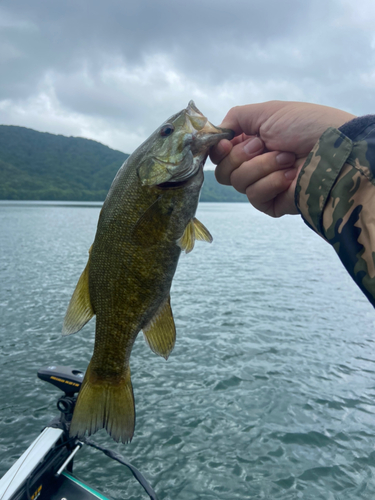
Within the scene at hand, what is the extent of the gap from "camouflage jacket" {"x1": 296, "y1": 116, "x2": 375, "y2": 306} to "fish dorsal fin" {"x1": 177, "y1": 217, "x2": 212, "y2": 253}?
78 centimetres

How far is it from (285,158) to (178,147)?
0.94 m

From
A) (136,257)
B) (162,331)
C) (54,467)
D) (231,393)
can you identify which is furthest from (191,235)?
(231,393)

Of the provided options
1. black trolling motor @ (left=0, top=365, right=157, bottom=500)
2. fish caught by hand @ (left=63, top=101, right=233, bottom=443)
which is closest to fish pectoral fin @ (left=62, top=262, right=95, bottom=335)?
fish caught by hand @ (left=63, top=101, right=233, bottom=443)

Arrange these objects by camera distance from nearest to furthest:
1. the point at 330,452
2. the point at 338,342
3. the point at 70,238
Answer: the point at 330,452 < the point at 338,342 < the point at 70,238

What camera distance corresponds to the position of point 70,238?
40812mm

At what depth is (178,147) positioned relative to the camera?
258 cm

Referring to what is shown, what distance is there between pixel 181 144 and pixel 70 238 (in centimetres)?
4047

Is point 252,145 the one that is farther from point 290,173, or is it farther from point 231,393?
point 231,393

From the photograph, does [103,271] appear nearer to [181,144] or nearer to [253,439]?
[181,144]

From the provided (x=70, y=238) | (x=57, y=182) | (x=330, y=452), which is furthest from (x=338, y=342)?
(x=57, y=182)

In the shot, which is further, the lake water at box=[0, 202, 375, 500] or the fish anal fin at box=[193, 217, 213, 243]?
the lake water at box=[0, 202, 375, 500]

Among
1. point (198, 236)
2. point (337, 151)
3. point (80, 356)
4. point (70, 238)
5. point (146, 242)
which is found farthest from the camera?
point (70, 238)

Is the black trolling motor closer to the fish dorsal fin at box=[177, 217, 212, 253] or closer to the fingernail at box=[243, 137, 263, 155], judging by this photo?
the fish dorsal fin at box=[177, 217, 212, 253]

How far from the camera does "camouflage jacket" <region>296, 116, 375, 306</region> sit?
6.32 ft
